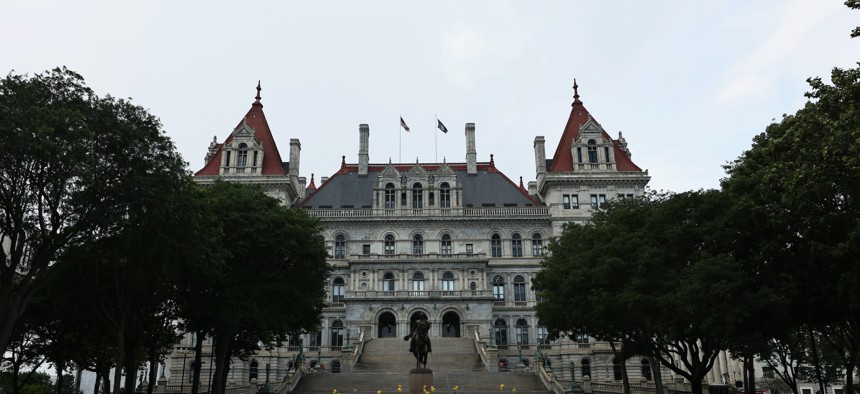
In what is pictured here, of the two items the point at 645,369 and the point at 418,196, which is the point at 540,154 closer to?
the point at 418,196

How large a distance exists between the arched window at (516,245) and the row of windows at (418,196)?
6.46 m

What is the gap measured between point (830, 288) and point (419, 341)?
1480cm

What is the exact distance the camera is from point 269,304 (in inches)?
1251

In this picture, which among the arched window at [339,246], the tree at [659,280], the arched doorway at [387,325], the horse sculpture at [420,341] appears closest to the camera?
the tree at [659,280]

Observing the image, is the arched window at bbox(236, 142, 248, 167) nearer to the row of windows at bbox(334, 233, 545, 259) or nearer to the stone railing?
the stone railing

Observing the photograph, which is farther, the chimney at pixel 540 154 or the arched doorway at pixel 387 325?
the chimney at pixel 540 154

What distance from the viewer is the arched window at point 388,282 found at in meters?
58.2

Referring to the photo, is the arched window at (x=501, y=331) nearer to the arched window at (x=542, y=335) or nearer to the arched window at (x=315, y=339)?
the arched window at (x=542, y=335)

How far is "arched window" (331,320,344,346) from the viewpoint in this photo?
57344 millimetres

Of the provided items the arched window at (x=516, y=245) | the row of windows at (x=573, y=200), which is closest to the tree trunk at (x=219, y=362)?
the arched window at (x=516, y=245)

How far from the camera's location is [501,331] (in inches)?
2270

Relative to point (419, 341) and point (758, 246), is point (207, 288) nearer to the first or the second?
point (419, 341)

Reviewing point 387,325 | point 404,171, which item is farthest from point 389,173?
point 387,325

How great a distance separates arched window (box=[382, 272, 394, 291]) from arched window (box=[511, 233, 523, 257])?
35.5ft
